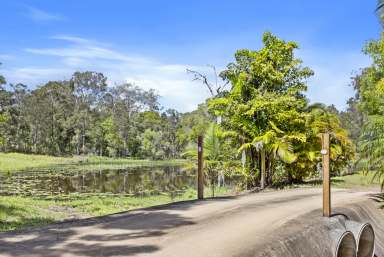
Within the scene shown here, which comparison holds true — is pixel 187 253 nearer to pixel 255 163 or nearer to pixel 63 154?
pixel 255 163

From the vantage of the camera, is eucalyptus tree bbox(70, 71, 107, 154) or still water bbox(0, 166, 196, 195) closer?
still water bbox(0, 166, 196, 195)

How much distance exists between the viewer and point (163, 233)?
24.4 ft

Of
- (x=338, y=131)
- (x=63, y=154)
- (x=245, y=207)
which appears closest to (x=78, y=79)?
(x=63, y=154)

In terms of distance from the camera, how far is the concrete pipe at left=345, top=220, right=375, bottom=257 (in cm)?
887

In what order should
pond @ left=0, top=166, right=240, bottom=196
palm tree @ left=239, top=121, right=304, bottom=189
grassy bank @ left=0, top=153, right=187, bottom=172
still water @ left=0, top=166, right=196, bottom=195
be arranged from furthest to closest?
1. grassy bank @ left=0, top=153, right=187, bottom=172
2. still water @ left=0, top=166, right=196, bottom=195
3. pond @ left=0, top=166, right=240, bottom=196
4. palm tree @ left=239, top=121, right=304, bottom=189

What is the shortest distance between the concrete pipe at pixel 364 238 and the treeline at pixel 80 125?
2590 inches

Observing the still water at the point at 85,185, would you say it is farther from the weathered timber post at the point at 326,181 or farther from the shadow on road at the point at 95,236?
the shadow on road at the point at 95,236

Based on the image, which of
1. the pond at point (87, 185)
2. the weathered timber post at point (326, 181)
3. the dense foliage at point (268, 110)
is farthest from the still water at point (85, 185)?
the weathered timber post at point (326, 181)

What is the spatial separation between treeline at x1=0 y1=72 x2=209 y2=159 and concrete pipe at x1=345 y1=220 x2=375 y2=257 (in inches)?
2590

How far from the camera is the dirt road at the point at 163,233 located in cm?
629

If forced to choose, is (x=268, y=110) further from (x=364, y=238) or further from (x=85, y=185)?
(x=85, y=185)

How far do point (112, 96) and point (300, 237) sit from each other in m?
89.3

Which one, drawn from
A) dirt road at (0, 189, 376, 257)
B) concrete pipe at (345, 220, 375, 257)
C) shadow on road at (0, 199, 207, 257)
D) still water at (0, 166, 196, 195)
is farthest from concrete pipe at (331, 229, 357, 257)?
still water at (0, 166, 196, 195)

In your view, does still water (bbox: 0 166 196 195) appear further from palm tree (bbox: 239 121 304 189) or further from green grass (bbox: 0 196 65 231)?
green grass (bbox: 0 196 65 231)
